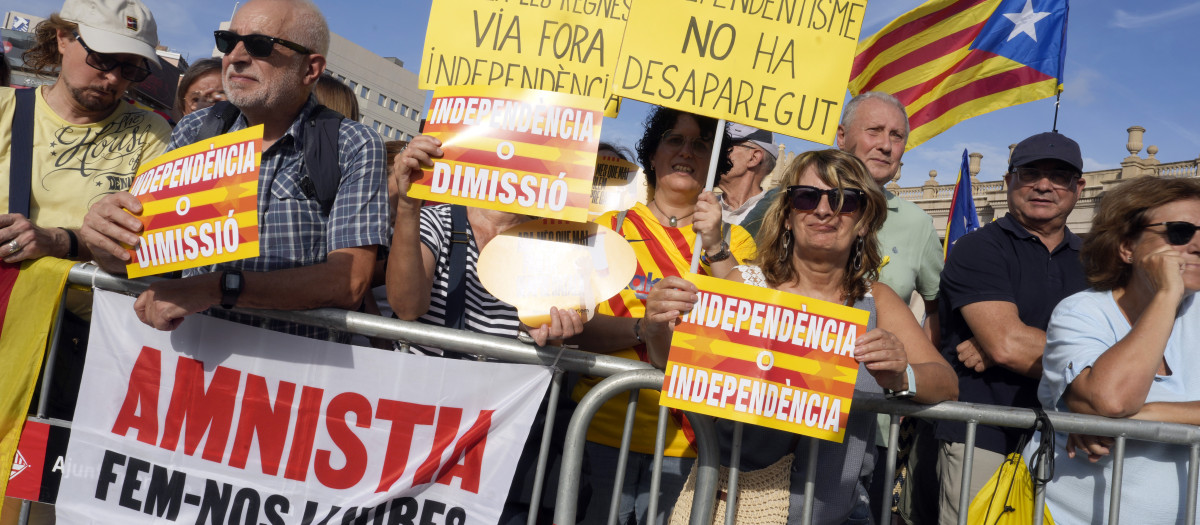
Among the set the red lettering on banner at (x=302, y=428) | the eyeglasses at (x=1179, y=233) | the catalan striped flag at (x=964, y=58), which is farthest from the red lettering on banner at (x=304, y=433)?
the catalan striped flag at (x=964, y=58)

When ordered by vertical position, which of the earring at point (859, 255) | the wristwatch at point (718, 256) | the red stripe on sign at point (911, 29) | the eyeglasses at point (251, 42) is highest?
Answer: the red stripe on sign at point (911, 29)

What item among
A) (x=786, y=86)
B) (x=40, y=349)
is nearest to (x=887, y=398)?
(x=786, y=86)

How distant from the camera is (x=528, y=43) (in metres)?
2.89

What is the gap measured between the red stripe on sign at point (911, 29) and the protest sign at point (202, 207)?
4215 mm

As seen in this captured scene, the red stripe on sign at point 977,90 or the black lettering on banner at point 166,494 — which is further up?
the red stripe on sign at point 977,90

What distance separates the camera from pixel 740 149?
5.89 meters

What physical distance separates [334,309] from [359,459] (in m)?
0.49

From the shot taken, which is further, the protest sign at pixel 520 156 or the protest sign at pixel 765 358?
the protest sign at pixel 520 156

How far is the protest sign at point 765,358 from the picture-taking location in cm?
238

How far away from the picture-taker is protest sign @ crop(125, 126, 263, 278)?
2.46 meters

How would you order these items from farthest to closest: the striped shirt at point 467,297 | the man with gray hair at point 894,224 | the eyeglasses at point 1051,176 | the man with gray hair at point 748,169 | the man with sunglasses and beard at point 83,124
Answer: the man with gray hair at point 748,169, the man with gray hair at point 894,224, the eyeglasses at point 1051,176, the man with sunglasses and beard at point 83,124, the striped shirt at point 467,297

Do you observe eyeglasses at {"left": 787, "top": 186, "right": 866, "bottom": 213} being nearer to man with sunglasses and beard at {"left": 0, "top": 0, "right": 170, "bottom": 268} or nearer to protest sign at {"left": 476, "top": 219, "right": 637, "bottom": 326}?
protest sign at {"left": 476, "top": 219, "right": 637, "bottom": 326}

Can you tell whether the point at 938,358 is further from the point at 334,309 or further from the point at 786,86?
the point at 334,309

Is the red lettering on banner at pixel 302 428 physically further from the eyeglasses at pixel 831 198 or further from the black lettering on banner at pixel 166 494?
the eyeglasses at pixel 831 198
